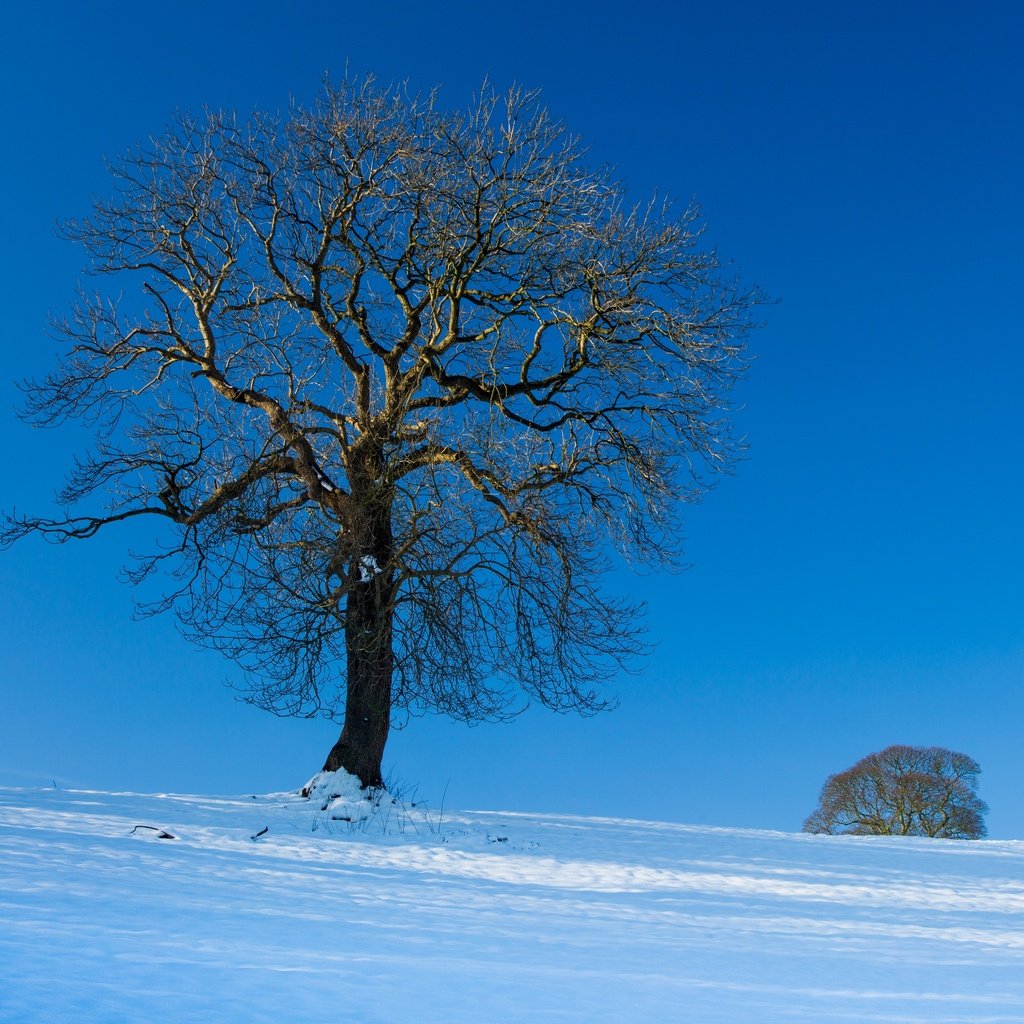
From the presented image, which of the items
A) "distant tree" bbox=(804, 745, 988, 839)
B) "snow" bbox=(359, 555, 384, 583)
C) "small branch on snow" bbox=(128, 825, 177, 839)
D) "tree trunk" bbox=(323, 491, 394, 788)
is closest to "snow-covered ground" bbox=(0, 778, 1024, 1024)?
"small branch on snow" bbox=(128, 825, 177, 839)

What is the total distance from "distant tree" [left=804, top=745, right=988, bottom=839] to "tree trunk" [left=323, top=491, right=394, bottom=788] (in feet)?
51.3

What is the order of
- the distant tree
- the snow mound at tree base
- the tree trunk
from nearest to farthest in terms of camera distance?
the snow mound at tree base → the tree trunk → the distant tree

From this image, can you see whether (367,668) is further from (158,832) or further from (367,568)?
(158,832)

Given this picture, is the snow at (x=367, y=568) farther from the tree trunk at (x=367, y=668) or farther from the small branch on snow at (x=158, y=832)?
the small branch on snow at (x=158, y=832)

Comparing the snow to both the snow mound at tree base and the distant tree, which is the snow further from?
the distant tree

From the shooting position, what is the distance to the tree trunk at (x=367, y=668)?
40.7 ft

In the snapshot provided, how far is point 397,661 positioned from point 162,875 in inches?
221

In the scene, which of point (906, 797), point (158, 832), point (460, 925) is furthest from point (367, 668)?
point (906, 797)

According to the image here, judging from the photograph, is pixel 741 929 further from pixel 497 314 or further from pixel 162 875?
pixel 497 314

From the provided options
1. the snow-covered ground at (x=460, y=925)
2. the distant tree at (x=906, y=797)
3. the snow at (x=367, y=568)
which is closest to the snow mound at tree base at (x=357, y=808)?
the snow-covered ground at (x=460, y=925)

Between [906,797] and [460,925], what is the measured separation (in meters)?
21.9

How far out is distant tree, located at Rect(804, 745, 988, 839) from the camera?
24.2m

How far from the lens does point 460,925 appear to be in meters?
5.99

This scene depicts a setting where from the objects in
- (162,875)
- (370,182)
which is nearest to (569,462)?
(370,182)
